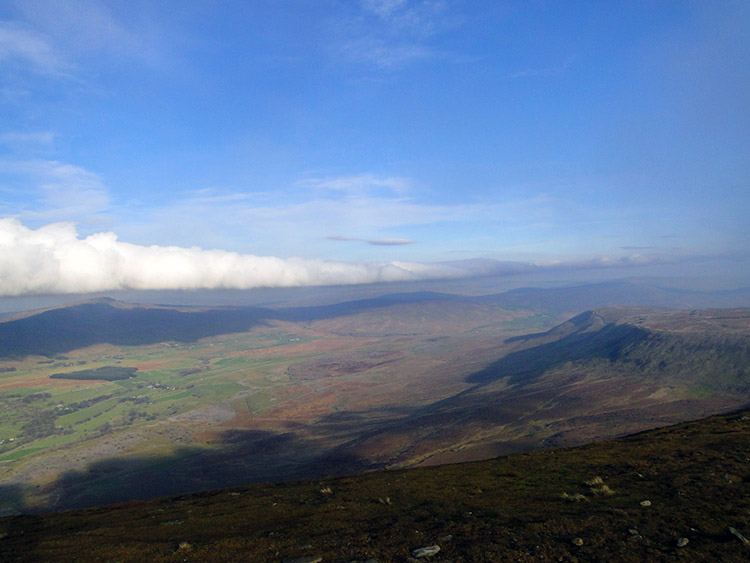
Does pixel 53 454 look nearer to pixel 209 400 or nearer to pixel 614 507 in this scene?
pixel 209 400

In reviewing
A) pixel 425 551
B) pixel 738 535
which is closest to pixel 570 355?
pixel 738 535

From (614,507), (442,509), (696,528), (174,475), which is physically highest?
(696,528)

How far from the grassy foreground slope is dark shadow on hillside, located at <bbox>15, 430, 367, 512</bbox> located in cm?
6221

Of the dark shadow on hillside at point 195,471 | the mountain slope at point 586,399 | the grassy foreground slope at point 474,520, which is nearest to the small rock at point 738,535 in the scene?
the grassy foreground slope at point 474,520

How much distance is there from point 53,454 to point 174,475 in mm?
61421

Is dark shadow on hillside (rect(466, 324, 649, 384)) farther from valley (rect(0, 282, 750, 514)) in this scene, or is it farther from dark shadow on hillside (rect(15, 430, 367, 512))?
dark shadow on hillside (rect(15, 430, 367, 512))

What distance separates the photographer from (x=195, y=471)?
96.4 metres

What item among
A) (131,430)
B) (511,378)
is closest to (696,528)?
(511,378)

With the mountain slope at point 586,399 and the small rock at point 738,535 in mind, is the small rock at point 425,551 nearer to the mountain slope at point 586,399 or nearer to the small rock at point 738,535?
the small rock at point 738,535

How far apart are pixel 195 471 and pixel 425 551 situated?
107 metres

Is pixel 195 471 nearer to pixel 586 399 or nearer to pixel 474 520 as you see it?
pixel 474 520

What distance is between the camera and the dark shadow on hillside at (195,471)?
83.0 metres

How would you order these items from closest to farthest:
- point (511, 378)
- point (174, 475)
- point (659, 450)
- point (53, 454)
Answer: point (659, 450) → point (174, 475) → point (53, 454) → point (511, 378)

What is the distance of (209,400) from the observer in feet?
630
